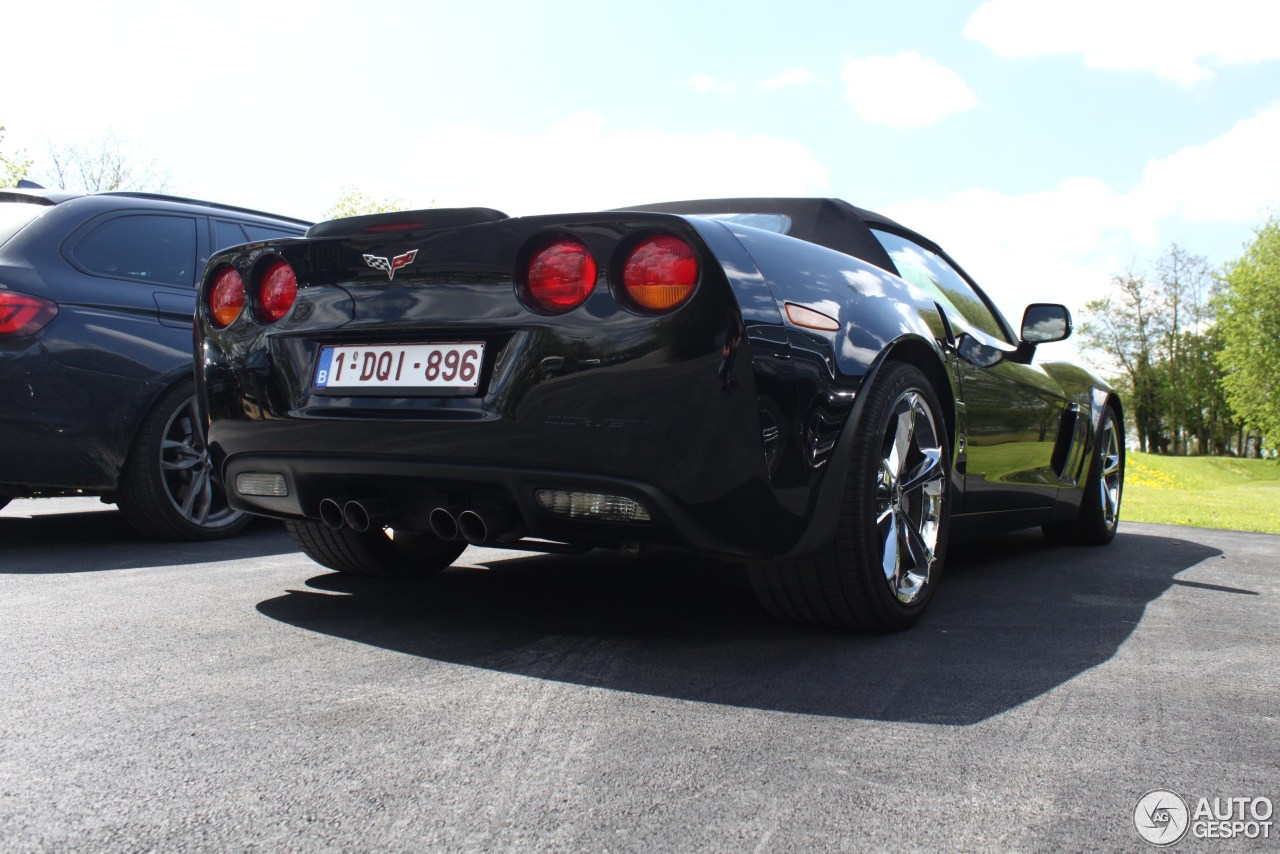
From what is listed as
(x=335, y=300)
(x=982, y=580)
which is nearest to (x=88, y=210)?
(x=335, y=300)

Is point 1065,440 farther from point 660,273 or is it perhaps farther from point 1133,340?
point 1133,340

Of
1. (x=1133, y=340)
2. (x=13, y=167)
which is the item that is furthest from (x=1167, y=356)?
(x=13, y=167)

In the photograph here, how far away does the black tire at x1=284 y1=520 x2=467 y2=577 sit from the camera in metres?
3.72

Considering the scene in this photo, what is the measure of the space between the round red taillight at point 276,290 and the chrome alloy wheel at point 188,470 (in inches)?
82.2

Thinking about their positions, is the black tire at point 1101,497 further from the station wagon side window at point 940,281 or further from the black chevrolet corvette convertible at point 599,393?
the black chevrolet corvette convertible at point 599,393

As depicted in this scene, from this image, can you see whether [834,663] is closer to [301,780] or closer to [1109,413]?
[301,780]

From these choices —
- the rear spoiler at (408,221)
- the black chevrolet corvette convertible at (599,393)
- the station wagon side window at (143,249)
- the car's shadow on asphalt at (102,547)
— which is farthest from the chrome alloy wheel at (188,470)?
the rear spoiler at (408,221)

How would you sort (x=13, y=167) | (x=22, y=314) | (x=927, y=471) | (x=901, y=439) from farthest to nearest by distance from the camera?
(x=13, y=167) → (x=22, y=314) → (x=927, y=471) → (x=901, y=439)

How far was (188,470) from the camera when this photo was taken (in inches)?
198

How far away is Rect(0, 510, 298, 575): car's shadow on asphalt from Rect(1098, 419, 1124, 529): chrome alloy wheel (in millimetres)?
3935

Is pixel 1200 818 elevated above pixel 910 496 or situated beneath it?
situated beneath

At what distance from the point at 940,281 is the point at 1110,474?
2309 mm

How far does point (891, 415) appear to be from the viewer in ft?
9.86

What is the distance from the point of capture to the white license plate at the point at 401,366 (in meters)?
2.71
